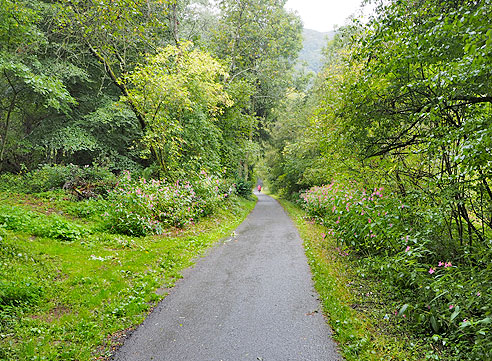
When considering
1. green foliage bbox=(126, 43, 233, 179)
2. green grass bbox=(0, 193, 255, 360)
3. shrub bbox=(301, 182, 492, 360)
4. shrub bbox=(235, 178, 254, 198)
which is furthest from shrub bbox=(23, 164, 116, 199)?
shrub bbox=(235, 178, 254, 198)

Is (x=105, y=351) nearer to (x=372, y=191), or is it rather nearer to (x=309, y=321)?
(x=309, y=321)

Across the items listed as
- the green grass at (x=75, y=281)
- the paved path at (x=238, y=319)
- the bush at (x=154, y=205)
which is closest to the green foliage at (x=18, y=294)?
the green grass at (x=75, y=281)

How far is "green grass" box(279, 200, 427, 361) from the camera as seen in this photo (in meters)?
2.77

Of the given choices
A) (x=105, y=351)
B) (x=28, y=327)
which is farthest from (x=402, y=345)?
(x=28, y=327)

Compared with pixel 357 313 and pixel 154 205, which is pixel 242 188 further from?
pixel 357 313

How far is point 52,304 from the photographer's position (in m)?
3.47

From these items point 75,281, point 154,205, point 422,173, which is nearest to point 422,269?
point 422,173

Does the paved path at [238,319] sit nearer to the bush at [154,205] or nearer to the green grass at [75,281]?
the green grass at [75,281]

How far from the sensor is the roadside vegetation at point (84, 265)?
9.61 feet

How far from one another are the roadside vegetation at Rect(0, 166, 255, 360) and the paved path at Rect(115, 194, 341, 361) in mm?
359

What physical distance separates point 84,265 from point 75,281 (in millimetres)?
638

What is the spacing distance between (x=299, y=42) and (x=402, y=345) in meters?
25.4

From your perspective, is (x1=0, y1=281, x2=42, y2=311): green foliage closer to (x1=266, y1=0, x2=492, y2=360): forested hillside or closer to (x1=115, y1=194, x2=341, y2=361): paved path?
(x1=115, y1=194, x2=341, y2=361): paved path

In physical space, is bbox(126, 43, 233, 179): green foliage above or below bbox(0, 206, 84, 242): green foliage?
above
